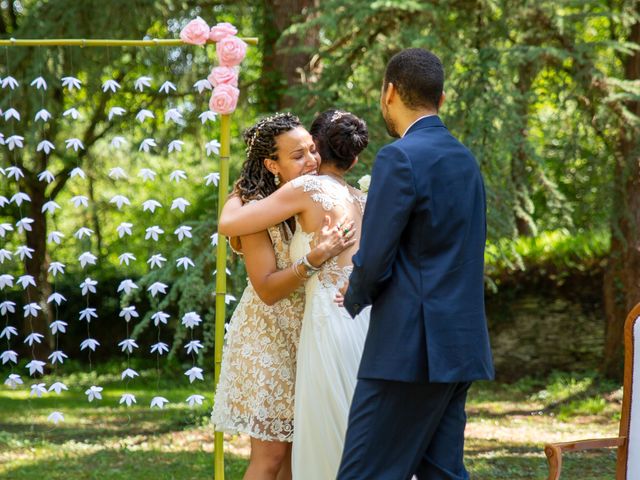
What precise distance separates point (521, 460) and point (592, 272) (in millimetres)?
4638

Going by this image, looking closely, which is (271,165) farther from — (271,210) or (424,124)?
(424,124)

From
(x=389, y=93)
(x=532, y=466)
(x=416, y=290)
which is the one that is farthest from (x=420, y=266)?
(x=532, y=466)

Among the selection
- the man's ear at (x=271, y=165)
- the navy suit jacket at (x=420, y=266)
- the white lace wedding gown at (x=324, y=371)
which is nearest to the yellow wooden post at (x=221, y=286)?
the man's ear at (x=271, y=165)

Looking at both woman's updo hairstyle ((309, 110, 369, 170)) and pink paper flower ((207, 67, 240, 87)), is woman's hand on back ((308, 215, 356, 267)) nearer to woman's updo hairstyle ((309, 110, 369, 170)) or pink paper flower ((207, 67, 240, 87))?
woman's updo hairstyle ((309, 110, 369, 170))

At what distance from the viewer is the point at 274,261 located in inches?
130

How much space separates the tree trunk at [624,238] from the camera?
8031mm

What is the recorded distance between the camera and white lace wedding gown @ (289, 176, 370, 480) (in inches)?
124


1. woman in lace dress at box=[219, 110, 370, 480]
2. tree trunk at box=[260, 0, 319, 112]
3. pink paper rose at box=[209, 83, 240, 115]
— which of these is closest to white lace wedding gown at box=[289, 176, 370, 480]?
woman in lace dress at box=[219, 110, 370, 480]

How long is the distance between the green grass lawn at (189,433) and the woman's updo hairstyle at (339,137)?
247 cm

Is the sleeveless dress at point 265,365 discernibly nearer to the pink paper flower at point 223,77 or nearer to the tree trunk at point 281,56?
the pink paper flower at point 223,77

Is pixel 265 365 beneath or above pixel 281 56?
beneath

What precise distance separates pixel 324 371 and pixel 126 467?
3.35 m

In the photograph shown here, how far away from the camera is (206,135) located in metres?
9.96

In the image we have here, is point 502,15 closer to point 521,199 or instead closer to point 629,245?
point 521,199
